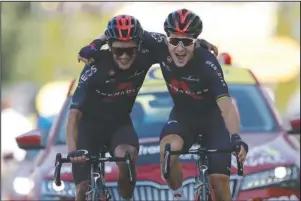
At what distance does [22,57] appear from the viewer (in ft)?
171

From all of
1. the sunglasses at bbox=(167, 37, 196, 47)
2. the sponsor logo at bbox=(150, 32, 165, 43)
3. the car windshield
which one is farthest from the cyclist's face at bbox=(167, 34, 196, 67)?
the car windshield

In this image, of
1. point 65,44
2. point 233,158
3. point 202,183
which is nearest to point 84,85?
point 202,183

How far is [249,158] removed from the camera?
35.2 feet

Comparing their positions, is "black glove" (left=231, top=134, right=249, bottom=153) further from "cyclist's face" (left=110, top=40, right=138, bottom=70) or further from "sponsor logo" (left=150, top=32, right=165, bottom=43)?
"sponsor logo" (left=150, top=32, right=165, bottom=43)

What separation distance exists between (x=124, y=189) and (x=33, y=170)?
186 cm

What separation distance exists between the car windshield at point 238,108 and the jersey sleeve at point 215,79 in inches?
86.5

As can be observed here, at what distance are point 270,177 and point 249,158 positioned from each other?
285 mm

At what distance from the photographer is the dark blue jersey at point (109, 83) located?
9.37m

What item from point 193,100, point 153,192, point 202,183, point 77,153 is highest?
point 193,100

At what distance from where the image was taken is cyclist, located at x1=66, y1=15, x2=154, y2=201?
9.24 metres

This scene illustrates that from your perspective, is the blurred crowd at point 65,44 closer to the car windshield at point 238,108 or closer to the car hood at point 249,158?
the car windshield at point 238,108

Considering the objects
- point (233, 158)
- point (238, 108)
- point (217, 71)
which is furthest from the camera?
point (238, 108)

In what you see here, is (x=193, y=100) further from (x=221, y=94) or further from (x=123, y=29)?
(x=123, y=29)

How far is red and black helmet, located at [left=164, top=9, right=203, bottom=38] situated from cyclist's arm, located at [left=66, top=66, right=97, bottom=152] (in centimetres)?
74
